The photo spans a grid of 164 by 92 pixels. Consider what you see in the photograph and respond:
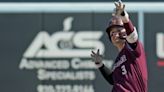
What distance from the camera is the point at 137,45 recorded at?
13.4 feet

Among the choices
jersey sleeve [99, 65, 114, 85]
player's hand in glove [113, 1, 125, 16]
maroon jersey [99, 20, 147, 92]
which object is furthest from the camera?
jersey sleeve [99, 65, 114, 85]

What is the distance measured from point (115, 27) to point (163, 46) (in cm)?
486

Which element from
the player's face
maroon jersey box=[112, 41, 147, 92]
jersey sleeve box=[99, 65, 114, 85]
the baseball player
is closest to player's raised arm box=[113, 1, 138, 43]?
the baseball player

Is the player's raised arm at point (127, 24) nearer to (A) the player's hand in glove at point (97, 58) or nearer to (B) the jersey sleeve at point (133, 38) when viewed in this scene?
(B) the jersey sleeve at point (133, 38)

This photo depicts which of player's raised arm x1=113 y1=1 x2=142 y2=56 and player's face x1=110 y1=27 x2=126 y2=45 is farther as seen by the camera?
player's face x1=110 y1=27 x2=126 y2=45

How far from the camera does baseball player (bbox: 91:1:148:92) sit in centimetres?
401

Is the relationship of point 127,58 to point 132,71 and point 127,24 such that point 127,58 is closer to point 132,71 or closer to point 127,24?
point 132,71

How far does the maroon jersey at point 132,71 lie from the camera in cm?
413

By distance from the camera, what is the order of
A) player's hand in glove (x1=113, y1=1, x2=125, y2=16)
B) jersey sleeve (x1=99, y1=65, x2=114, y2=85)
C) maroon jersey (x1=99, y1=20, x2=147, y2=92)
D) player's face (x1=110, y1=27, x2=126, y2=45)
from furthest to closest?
jersey sleeve (x1=99, y1=65, x2=114, y2=85), player's face (x1=110, y1=27, x2=126, y2=45), maroon jersey (x1=99, y1=20, x2=147, y2=92), player's hand in glove (x1=113, y1=1, x2=125, y2=16)

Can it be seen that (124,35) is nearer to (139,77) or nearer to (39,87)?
(139,77)

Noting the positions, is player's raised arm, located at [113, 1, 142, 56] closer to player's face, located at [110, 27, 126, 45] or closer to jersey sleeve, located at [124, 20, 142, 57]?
jersey sleeve, located at [124, 20, 142, 57]

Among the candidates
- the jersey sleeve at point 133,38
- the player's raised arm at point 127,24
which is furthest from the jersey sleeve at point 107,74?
the player's raised arm at point 127,24

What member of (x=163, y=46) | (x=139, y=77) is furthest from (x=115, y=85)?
(x=163, y=46)

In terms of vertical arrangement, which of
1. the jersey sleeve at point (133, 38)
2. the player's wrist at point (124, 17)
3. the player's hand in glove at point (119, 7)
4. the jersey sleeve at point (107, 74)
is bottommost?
the jersey sleeve at point (107, 74)
